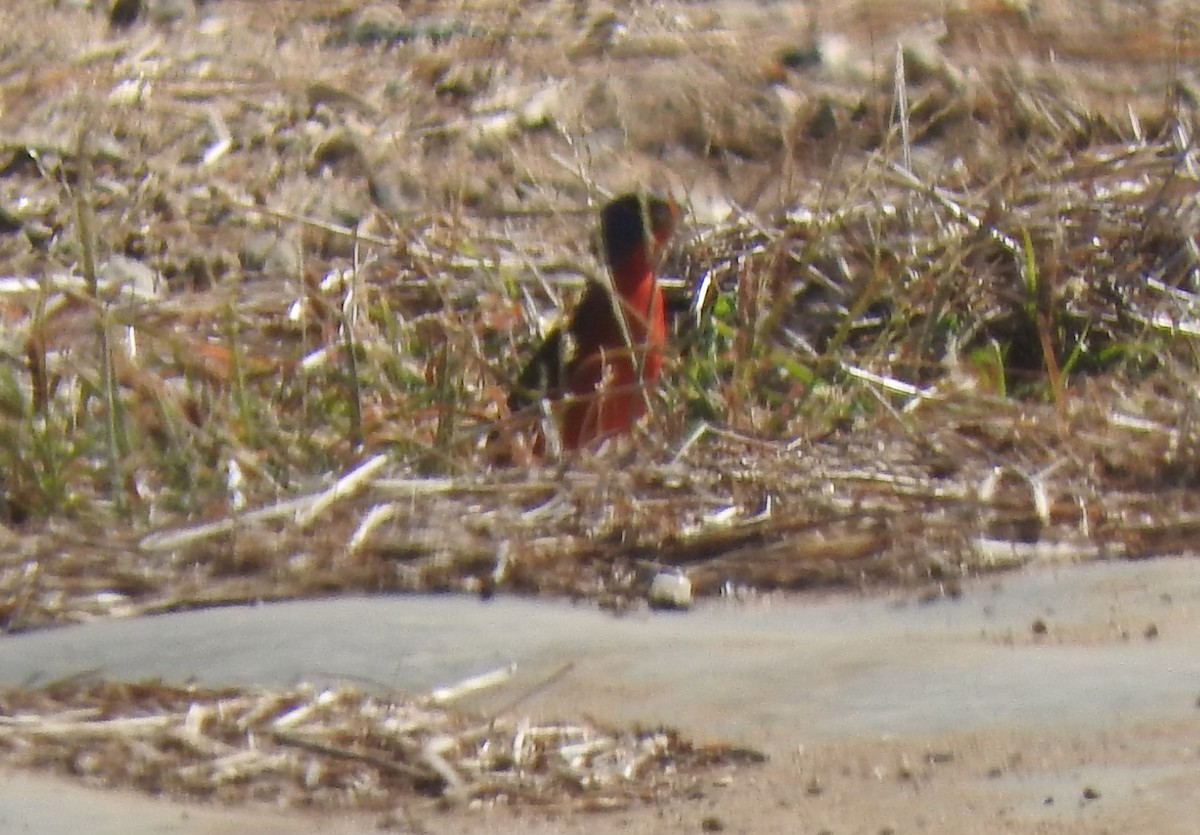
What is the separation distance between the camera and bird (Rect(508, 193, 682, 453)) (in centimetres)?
427

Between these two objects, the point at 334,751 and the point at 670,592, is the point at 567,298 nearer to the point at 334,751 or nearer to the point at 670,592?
the point at 670,592

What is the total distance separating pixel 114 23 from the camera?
6867mm

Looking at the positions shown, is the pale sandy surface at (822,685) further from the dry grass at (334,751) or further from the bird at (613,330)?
the bird at (613,330)

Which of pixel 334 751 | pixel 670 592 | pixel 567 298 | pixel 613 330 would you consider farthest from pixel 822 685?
pixel 567 298

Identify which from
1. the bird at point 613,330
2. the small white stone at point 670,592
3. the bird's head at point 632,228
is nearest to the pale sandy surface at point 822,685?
the small white stone at point 670,592

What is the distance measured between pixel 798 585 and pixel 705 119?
3424 millimetres

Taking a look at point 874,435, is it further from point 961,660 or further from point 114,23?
point 114,23

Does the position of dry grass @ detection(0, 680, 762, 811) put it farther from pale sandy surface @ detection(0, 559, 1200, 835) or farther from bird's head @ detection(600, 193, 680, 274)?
bird's head @ detection(600, 193, 680, 274)

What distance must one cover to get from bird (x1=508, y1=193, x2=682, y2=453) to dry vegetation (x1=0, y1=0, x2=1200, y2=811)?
108 mm

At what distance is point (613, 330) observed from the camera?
15.3 feet

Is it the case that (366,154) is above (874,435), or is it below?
above

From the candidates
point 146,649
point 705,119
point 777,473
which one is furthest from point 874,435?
point 705,119

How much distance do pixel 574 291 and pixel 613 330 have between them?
734 mm

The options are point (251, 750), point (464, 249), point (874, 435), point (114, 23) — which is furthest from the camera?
point (114, 23)
